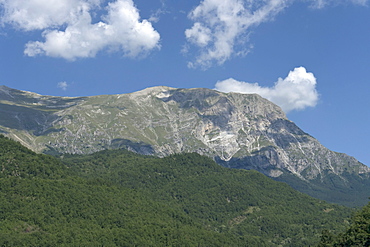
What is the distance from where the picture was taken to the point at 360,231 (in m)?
199
